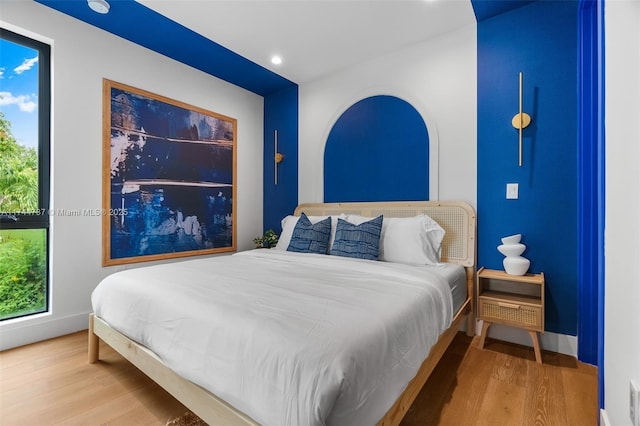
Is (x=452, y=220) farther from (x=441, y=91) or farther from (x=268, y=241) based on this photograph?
(x=268, y=241)

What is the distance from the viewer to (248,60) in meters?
3.25

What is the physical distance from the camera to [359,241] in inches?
99.7

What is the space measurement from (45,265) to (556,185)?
4.09 m

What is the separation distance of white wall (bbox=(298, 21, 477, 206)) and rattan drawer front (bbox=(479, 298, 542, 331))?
34.0 inches

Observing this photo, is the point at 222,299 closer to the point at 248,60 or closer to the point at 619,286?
the point at 619,286

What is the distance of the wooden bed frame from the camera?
3.94ft

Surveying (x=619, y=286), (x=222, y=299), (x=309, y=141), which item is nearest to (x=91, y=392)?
(x=222, y=299)

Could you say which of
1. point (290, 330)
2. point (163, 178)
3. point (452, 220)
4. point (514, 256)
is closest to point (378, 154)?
point (452, 220)

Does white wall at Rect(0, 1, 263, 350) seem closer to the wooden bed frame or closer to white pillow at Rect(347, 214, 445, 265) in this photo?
the wooden bed frame

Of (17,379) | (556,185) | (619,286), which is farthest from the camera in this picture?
(556,185)

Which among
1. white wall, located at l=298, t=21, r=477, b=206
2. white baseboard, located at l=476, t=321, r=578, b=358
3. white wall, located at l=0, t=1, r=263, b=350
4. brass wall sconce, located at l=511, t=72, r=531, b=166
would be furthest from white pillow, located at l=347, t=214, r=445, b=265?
white wall, located at l=0, t=1, r=263, b=350

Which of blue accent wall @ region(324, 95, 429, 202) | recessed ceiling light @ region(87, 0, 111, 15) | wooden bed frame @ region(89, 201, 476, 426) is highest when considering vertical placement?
recessed ceiling light @ region(87, 0, 111, 15)

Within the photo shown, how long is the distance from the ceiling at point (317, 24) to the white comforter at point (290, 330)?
2055 millimetres

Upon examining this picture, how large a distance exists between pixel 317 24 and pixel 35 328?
336 centimetres
